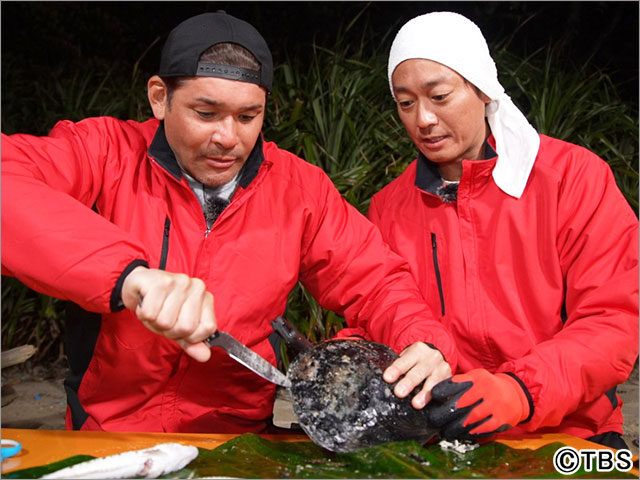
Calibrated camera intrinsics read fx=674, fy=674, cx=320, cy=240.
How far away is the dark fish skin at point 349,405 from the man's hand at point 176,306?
0.31 meters

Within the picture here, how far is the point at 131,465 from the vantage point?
1.56m

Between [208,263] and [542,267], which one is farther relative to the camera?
[542,267]

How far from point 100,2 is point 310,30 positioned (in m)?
2.15

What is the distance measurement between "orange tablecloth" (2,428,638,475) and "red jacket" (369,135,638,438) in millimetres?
208

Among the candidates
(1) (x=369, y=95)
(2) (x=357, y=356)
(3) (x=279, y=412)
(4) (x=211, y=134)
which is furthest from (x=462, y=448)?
(1) (x=369, y=95)

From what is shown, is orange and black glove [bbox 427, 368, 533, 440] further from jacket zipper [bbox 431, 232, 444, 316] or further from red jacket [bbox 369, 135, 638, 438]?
jacket zipper [bbox 431, 232, 444, 316]

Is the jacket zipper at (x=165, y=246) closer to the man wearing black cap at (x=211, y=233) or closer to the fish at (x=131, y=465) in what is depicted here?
the man wearing black cap at (x=211, y=233)

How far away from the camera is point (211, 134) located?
217cm

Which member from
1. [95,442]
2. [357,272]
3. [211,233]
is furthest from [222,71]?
[95,442]

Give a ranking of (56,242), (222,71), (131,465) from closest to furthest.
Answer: (131,465) < (56,242) < (222,71)

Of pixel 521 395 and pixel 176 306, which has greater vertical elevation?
pixel 176 306

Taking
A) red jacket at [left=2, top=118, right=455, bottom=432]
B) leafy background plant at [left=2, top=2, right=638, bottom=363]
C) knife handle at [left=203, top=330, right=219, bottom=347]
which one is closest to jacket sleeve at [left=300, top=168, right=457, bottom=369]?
A: red jacket at [left=2, top=118, right=455, bottom=432]

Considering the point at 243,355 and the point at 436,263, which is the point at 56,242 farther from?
the point at 436,263

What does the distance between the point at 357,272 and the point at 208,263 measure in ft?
1.77
